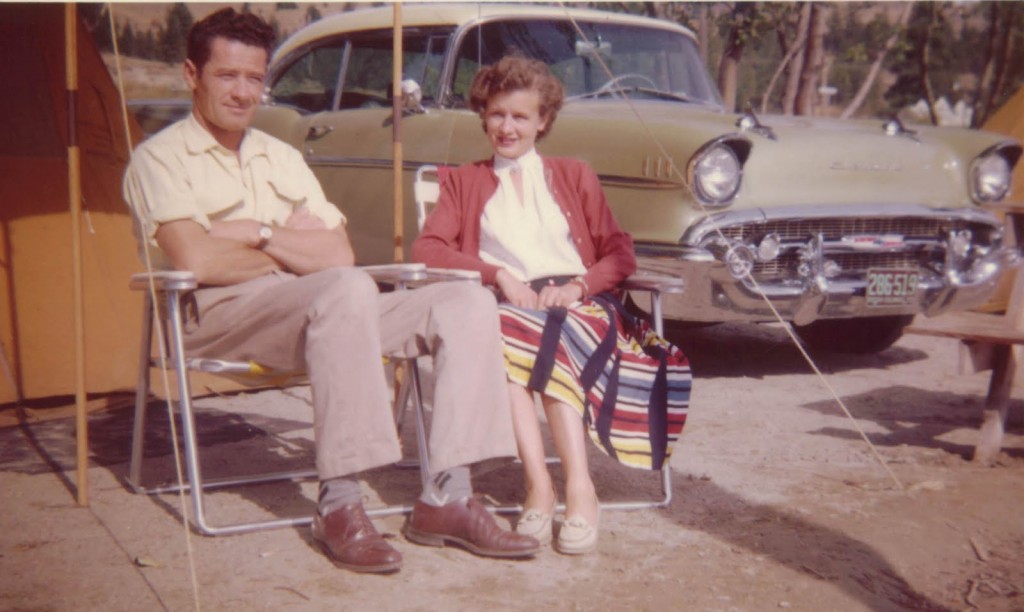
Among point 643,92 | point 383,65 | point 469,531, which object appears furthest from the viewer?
point 383,65

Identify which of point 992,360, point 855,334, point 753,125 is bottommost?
point 855,334

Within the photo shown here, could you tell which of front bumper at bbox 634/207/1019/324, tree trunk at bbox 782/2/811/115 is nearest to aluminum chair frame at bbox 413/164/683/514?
front bumper at bbox 634/207/1019/324

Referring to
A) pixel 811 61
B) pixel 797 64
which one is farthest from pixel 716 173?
pixel 797 64

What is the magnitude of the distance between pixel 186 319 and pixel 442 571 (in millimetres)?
1056

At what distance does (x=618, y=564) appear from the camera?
9.78 ft

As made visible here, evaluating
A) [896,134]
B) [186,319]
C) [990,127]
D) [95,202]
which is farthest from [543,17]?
[990,127]

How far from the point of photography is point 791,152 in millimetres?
5164

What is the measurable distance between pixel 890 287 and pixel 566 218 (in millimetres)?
2357

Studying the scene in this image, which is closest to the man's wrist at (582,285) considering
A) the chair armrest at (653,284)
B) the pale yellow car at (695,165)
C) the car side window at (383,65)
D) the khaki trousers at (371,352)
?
the chair armrest at (653,284)

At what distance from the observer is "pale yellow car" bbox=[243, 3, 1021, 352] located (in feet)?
16.2

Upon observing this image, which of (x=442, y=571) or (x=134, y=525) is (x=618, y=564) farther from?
(x=134, y=525)

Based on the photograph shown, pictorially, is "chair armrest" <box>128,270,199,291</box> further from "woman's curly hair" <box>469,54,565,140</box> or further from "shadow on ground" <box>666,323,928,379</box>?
"shadow on ground" <box>666,323,928,379</box>

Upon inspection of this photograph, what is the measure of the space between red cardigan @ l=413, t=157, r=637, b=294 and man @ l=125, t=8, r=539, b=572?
1.06ft

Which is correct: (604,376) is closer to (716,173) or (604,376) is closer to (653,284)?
(653,284)
